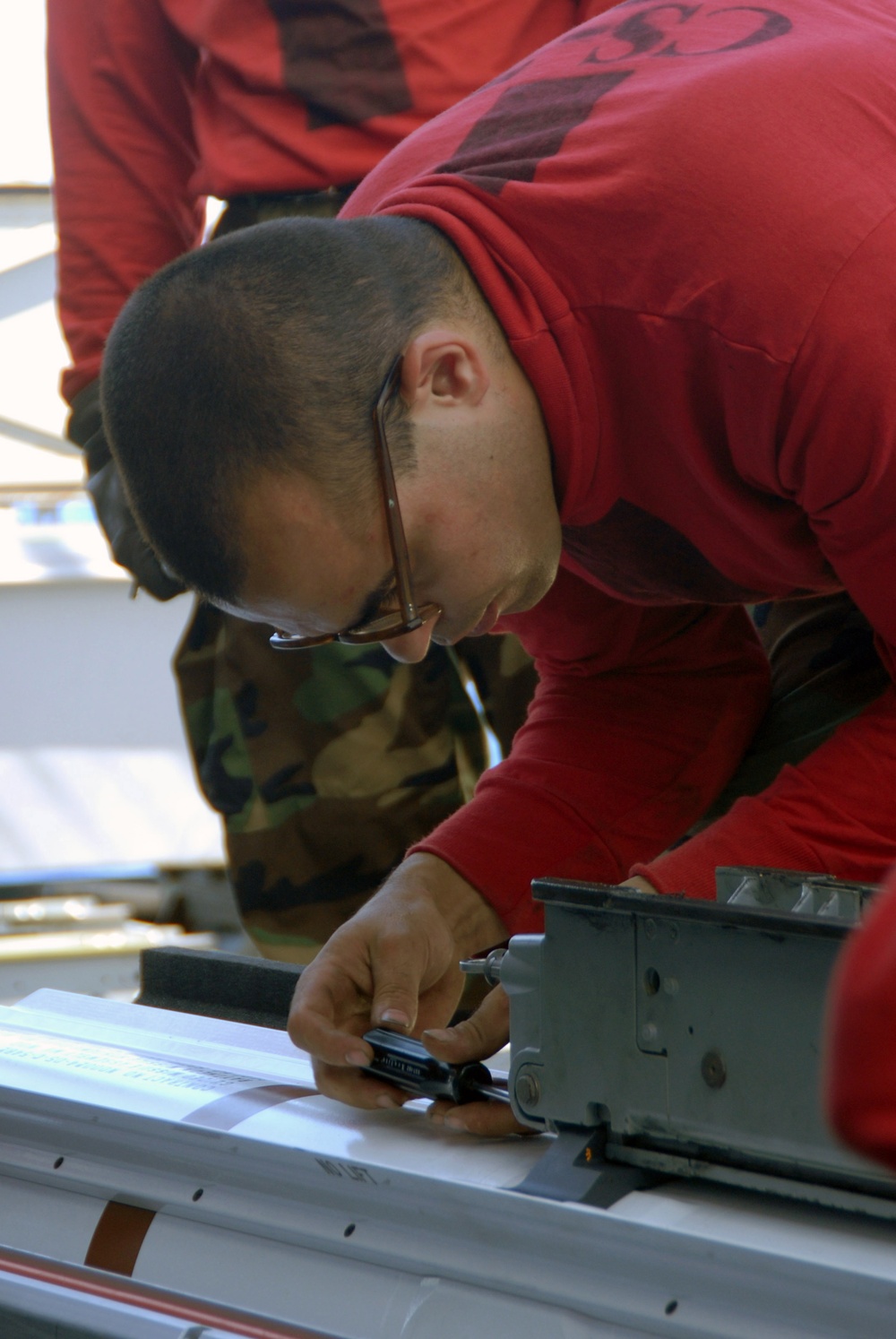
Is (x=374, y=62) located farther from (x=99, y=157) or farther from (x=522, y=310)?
(x=522, y=310)

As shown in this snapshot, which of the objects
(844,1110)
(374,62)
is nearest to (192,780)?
(374,62)

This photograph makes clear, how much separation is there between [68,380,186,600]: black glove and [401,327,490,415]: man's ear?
656 mm

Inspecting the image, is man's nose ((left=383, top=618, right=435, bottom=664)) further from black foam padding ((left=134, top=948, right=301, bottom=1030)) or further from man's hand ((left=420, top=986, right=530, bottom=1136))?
black foam padding ((left=134, top=948, right=301, bottom=1030))

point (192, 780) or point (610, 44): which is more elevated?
point (610, 44)

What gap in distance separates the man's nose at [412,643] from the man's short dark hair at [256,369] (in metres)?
0.11

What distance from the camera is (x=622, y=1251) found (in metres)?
0.76

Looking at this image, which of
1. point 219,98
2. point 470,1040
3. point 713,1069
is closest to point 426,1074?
point 470,1040

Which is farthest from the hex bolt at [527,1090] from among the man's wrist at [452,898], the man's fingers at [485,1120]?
the man's wrist at [452,898]

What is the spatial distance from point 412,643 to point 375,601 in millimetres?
46

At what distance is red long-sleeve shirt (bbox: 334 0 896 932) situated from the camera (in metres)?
0.90

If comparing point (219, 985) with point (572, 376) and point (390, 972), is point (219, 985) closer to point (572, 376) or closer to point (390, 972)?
point (390, 972)

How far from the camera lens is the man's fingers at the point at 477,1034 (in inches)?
38.9

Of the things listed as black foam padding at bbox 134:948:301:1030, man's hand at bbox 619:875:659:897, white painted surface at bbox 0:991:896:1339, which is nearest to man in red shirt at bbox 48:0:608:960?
black foam padding at bbox 134:948:301:1030

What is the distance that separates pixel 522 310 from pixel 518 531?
0.52ft
